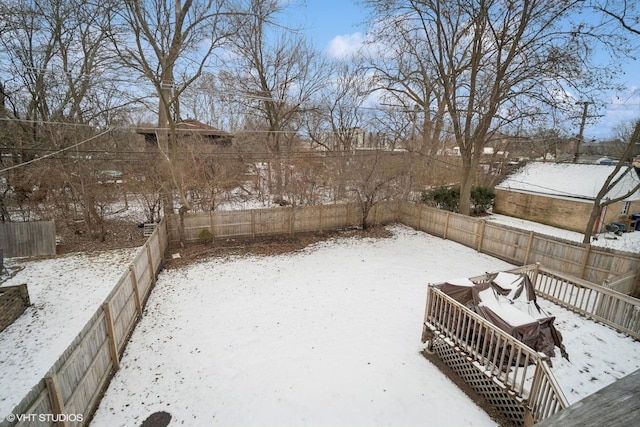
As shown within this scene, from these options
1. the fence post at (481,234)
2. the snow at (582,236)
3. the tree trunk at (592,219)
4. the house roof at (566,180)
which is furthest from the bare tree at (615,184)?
the house roof at (566,180)

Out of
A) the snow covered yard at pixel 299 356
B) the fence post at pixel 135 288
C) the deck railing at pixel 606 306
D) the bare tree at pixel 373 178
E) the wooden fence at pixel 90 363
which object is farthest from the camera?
the bare tree at pixel 373 178

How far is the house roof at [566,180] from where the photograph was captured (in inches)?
671

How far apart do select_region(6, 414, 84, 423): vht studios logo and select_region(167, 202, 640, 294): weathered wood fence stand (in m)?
8.37

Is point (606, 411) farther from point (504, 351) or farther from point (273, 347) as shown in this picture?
point (273, 347)

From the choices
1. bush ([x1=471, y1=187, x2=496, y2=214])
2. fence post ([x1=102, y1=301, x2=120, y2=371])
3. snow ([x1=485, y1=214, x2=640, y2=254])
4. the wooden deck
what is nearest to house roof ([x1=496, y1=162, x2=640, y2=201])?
bush ([x1=471, y1=187, x2=496, y2=214])

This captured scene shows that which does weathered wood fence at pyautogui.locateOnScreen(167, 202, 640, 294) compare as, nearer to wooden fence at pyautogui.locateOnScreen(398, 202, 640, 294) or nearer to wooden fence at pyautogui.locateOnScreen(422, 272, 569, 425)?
wooden fence at pyautogui.locateOnScreen(398, 202, 640, 294)

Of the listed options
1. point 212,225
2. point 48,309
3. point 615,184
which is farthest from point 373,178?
point 48,309

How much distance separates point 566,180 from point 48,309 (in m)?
25.3

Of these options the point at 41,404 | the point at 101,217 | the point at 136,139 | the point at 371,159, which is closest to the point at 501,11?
the point at 371,159

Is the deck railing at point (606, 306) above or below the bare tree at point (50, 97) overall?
below

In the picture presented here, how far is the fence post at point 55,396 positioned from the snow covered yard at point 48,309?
215 centimetres

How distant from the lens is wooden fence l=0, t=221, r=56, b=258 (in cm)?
1049

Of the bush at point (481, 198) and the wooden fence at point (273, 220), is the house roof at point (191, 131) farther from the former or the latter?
the bush at point (481, 198)

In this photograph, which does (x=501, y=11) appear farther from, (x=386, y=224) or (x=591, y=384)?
(x=591, y=384)
